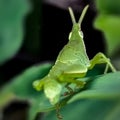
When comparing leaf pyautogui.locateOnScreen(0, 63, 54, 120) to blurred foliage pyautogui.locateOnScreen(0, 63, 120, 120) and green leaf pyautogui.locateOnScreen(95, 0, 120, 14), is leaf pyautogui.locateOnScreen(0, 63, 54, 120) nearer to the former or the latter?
blurred foliage pyautogui.locateOnScreen(0, 63, 120, 120)

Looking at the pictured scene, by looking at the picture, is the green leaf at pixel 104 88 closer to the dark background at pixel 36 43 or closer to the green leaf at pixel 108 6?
the green leaf at pixel 108 6

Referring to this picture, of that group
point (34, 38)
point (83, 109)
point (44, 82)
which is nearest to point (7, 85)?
point (34, 38)

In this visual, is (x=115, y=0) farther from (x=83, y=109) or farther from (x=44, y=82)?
(x=44, y=82)

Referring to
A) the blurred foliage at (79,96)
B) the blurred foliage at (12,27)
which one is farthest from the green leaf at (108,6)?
the blurred foliage at (12,27)

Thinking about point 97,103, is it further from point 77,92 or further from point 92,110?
point 77,92

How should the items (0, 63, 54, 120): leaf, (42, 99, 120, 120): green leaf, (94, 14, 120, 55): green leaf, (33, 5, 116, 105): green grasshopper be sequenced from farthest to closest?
(0, 63, 54, 120): leaf → (94, 14, 120, 55): green leaf → (42, 99, 120, 120): green leaf → (33, 5, 116, 105): green grasshopper

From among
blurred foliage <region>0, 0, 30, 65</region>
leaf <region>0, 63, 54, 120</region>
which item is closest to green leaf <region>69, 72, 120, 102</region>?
leaf <region>0, 63, 54, 120</region>

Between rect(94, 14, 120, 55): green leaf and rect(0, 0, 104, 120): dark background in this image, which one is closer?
rect(94, 14, 120, 55): green leaf
